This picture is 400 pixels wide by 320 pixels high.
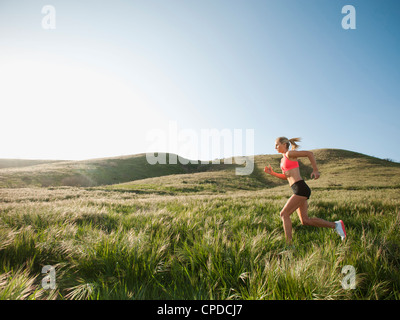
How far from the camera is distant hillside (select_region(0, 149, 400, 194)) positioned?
28.2 m

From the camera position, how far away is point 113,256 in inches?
99.0

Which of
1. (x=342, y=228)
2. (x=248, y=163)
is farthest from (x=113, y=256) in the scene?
(x=248, y=163)

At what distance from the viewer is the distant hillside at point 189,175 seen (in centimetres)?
2822

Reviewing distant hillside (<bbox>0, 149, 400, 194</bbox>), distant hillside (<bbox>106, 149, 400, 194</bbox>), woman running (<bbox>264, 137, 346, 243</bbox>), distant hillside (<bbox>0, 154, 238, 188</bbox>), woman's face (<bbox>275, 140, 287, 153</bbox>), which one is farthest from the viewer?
distant hillside (<bbox>0, 154, 238, 188</bbox>)

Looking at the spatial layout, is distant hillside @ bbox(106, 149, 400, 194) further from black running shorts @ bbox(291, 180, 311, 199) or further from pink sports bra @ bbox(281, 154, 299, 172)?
black running shorts @ bbox(291, 180, 311, 199)

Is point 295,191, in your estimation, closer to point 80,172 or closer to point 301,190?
point 301,190

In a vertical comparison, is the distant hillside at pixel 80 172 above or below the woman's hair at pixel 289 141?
below

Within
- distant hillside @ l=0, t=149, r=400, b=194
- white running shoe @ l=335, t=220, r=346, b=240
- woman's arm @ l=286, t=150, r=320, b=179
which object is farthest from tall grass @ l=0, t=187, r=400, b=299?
distant hillside @ l=0, t=149, r=400, b=194

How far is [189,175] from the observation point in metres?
42.3

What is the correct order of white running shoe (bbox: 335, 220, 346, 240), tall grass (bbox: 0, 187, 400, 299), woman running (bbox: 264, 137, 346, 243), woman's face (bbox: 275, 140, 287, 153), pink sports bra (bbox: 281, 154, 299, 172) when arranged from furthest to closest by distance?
woman's face (bbox: 275, 140, 287, 153)
pink sports bra (bbox: 281, 154, 299, 172)
woman running (bbox: 264, 137, 346, 243)
white running shoe (bbox: 335, 220, 346, 240)
tall grass (bbox: 0, 187, 400, 299)

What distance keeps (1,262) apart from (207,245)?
9.01 feet

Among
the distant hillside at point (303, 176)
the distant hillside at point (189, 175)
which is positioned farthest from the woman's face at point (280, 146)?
the distant hillside at point (303, 176)

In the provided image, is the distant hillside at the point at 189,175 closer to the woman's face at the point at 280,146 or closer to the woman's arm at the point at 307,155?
the woman's face at the point at 280,146
